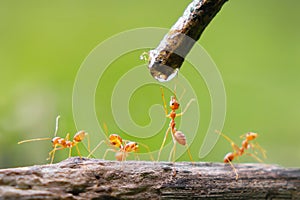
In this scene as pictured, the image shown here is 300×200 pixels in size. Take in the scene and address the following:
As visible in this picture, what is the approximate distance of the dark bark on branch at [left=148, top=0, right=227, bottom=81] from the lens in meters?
0.67

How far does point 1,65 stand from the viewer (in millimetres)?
1380

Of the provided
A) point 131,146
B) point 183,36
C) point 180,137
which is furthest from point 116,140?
point 183,36

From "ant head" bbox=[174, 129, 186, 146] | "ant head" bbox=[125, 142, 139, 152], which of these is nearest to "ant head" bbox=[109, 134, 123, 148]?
"ant head" bbox=[125, 142, 139, 152]

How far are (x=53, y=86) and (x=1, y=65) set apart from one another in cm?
22

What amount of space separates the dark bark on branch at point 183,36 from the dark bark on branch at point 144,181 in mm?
200

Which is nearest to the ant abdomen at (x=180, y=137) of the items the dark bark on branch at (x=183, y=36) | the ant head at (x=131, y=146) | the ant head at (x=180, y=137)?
the ant head at (x=180, y=137)

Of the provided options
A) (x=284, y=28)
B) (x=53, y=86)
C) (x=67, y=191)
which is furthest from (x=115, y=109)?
(x=284, y=28)

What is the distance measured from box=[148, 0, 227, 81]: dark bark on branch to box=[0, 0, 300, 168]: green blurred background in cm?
51

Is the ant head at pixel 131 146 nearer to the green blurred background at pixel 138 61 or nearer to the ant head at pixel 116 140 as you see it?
the ant head at pixel 116 140

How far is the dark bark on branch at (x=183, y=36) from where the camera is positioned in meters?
0.67

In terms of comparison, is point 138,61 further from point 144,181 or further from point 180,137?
point 144,181

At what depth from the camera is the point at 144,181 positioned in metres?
0.73

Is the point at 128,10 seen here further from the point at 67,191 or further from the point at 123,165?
the point at 67,191

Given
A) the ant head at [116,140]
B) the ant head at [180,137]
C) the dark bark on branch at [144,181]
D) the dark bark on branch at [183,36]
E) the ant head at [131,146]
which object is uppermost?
the dark bark on branch at [183,36]
